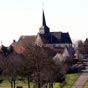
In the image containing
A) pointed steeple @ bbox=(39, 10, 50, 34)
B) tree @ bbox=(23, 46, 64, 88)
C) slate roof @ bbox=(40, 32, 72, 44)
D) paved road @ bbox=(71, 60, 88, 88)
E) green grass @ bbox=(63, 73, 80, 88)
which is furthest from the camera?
pointed steeple @ bbox=(39, 10, 50, 34)

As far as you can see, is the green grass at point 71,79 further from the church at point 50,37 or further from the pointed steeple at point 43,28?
the pointed steeple at point 43,28

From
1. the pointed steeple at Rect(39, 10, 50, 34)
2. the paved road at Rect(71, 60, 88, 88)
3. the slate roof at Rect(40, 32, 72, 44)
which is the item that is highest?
the pointed steeple at Rect(39, 10, 50, 34)

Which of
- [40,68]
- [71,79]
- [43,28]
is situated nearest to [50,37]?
[43,28]

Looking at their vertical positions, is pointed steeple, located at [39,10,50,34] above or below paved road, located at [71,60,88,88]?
above

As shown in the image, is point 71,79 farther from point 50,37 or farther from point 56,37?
point 56,37

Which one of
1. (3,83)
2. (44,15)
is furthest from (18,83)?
(44,15)

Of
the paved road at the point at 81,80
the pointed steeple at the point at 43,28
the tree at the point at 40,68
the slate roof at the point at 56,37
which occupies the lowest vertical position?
the paved road at the point at 81,80

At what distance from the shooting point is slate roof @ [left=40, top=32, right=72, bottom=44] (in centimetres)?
10707

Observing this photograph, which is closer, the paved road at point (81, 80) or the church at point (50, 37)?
the paved road at point (81, 80)

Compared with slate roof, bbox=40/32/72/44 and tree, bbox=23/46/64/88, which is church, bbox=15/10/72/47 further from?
tree, bbox=23/46/64/88

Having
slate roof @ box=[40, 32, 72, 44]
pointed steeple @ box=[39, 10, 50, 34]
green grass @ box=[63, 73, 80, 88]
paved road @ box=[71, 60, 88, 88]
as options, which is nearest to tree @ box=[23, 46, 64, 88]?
green grass @ box=[63, 73, 80, 88]

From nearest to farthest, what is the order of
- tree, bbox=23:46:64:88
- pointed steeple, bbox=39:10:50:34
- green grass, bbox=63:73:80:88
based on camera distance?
tree, bbox=23:46:64:88 → green grass, bbox=63:73:80:88 → pointed steeple, bbox=39:10:50:34

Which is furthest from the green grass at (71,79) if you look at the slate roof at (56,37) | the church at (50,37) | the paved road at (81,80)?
the slate roof at (56,37)

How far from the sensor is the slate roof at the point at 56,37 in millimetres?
107075
